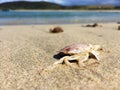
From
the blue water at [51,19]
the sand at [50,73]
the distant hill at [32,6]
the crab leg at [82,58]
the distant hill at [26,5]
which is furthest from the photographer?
the distant hill at [26,5]

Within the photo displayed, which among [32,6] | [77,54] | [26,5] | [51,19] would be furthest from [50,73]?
[26,5]

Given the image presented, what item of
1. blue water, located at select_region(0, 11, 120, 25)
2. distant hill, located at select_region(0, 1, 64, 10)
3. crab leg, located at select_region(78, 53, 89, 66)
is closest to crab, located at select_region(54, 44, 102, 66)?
crab leg, located at select_region(78, 53, 89, 66)

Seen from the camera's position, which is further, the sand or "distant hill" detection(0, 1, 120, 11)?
"distant hill" detection(0, 1, 120, 11)

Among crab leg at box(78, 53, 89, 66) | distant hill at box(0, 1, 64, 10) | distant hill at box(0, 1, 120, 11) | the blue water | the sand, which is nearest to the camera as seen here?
the sand

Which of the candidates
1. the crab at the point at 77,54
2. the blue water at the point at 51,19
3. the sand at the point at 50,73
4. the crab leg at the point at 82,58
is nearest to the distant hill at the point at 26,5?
the blue water at the point at 51,19

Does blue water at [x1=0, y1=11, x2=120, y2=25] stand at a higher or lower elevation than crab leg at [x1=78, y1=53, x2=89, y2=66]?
lower

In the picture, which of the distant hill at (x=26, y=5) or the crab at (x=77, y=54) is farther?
the distant hill at (x=26, y=5)

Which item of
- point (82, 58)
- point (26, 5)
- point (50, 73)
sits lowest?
point (26, 5)

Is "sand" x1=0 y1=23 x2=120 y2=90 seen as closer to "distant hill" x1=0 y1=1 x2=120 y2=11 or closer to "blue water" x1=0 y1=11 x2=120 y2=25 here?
"blue water" x1=0 y1=11 x2=120 y2=25

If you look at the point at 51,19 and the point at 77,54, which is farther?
the point at 51,19

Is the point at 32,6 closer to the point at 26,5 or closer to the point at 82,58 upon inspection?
the point at 26,5

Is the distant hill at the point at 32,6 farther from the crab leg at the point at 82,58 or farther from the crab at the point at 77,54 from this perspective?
the crab leg at the point at 82,58

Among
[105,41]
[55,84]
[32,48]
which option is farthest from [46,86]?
[105,41]
